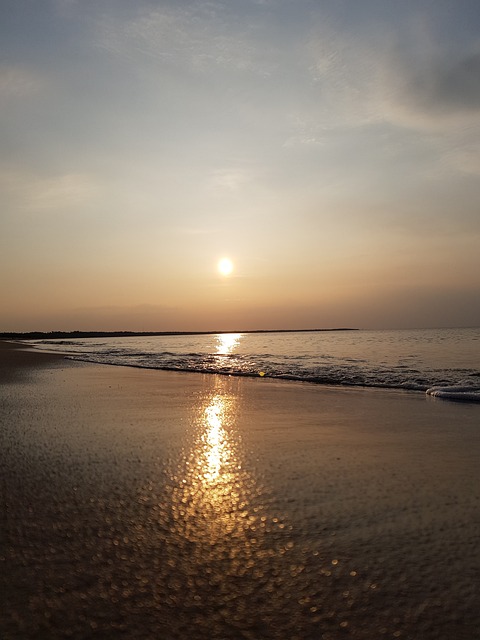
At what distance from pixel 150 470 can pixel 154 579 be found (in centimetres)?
281

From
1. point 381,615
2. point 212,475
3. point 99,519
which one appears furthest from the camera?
point 212,475

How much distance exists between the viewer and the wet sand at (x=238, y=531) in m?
3.02

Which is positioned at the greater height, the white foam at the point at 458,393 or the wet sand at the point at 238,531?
the wet sand at the point at 238,531

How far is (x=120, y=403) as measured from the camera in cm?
1205

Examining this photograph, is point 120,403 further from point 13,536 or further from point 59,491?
point 13,536

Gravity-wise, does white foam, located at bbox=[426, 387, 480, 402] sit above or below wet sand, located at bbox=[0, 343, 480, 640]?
below

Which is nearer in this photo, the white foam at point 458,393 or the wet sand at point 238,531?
the wet sand at point 238,531

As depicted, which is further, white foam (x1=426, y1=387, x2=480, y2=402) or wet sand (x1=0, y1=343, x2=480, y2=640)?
white foam (x1=426, y1=387, x2=480, y2=402)

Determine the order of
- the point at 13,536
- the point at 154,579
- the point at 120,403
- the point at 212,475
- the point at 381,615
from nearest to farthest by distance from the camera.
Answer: the point at 381,615 < the point at 154,579 < the point at 13,536 < the point at 212,475 < the point at 120,403

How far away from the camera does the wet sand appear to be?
9.92ft

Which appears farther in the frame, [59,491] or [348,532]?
[59,491]

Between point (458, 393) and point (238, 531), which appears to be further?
point (458, 393)

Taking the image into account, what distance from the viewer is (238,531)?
4.28 meters

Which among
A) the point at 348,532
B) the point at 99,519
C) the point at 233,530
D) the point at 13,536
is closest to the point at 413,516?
the point at 348,532
